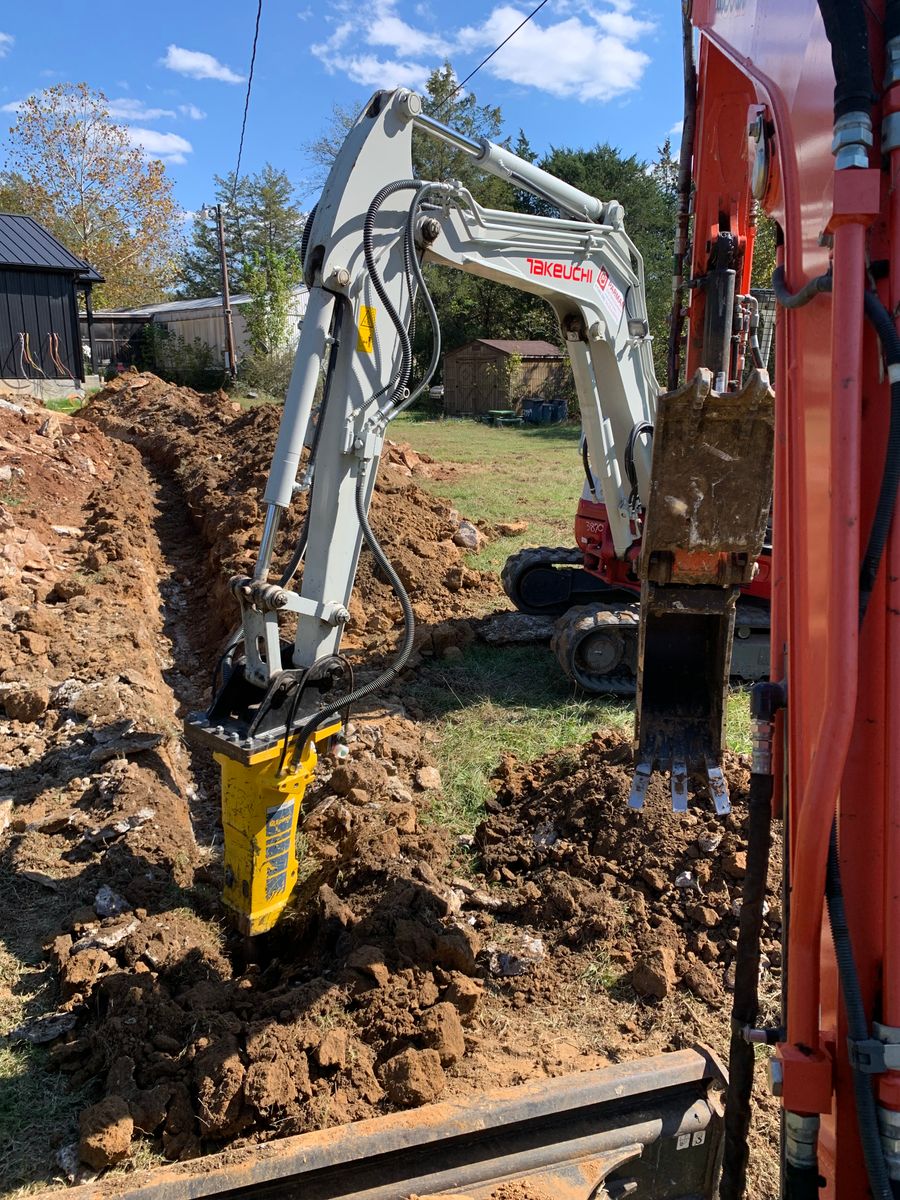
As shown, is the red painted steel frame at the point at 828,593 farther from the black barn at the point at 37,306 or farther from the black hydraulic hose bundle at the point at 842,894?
the black barn at the point at 37,306

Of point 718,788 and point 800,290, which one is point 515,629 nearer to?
point 718,788

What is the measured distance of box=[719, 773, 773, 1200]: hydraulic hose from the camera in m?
2.02

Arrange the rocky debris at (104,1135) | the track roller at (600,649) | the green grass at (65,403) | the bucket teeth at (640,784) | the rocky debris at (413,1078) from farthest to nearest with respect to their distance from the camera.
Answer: the green grass at (65,403) < the track roller at (600,649) < the bucket teeth at (640,784) < the rocky debris at (413,1078) < the rocky debris at (104,1135)

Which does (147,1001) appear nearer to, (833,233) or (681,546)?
(681,546)

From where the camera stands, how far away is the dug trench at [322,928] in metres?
3.20

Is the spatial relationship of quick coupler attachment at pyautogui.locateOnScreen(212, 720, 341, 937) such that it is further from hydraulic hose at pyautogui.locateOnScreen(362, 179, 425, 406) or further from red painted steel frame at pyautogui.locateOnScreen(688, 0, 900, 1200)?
red painted steel frame at pyautogui.locateOnScreen(688, 0, 900, 1200)

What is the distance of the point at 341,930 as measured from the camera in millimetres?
4035

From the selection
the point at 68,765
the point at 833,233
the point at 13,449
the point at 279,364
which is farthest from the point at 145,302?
the point at 833,233

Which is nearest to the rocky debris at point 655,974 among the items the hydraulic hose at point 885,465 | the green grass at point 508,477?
the hydraulic hose at point 885,465

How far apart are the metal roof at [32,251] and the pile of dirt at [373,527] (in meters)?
10.5

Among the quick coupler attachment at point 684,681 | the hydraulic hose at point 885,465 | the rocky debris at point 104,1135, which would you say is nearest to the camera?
the hydraulic hose at point 885,465

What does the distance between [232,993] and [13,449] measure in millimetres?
10410

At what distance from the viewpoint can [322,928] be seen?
4.08 meters

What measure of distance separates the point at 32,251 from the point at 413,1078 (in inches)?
1028
